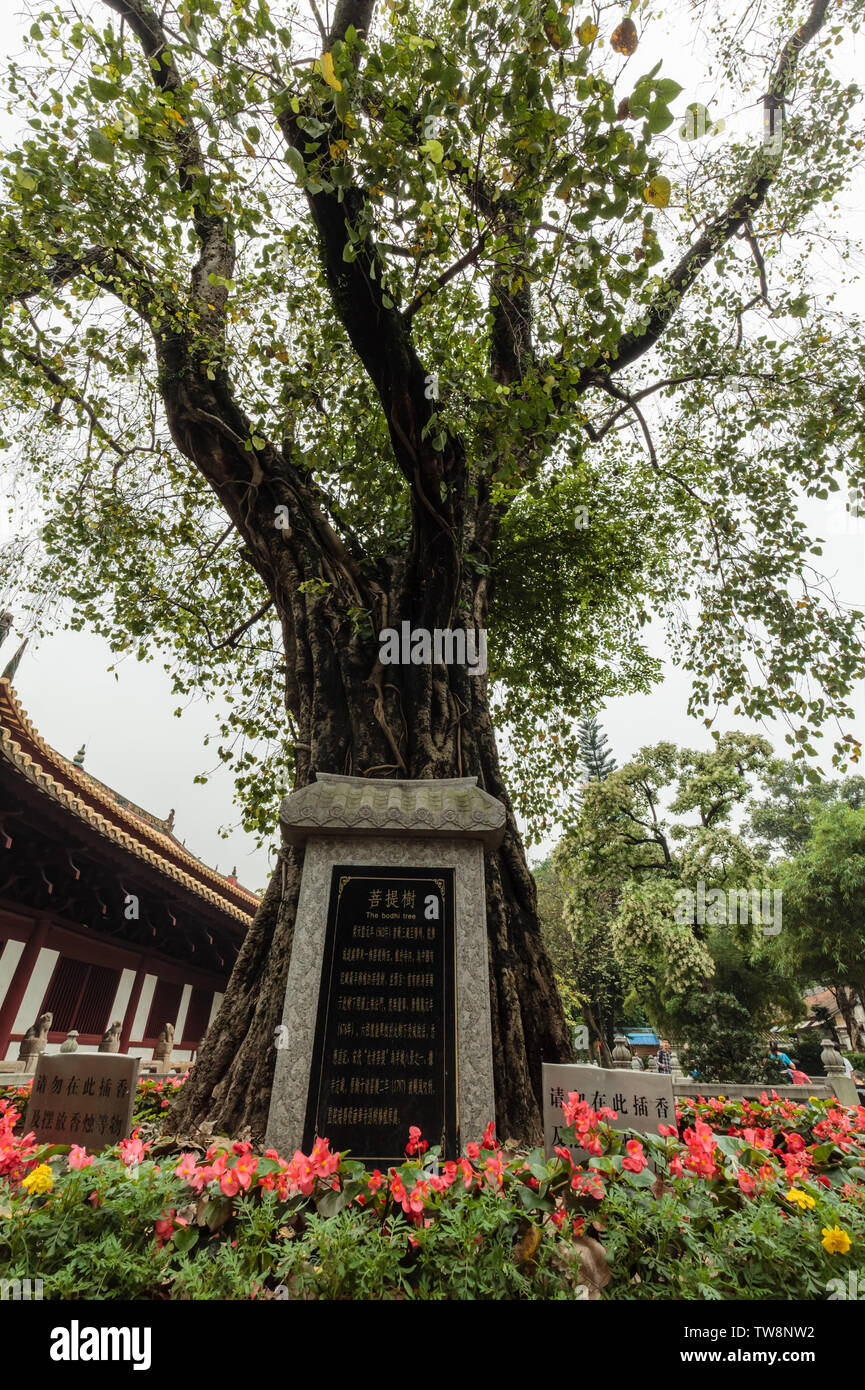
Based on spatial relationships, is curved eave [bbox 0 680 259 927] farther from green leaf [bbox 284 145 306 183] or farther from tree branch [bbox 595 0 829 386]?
tree branch [bbox 595 0 829 386]

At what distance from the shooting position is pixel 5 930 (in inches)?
346

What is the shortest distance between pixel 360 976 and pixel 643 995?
895 inches

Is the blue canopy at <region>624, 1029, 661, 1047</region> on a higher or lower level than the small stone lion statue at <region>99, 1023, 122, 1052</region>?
higher

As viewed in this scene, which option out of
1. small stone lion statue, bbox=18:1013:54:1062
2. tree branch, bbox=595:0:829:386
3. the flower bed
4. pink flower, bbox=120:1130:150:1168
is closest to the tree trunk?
pink flower, bbox=120:1130:150:1168

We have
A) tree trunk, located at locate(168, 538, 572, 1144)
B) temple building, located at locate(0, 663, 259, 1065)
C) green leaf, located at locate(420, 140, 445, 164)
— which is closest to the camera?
green leaf, located at locate(420, 140, 445, 164)

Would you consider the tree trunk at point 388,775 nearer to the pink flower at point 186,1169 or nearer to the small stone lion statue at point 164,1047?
the pink flower at point 186,1169

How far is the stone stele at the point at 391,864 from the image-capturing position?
319cm

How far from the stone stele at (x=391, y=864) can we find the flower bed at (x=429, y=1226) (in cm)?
93

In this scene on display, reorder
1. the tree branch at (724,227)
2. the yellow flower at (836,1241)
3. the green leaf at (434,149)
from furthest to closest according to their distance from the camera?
1. the tree branch at (724,227)
2. the green leaf at (434,149)
3. the yellow flower at (836,1241)

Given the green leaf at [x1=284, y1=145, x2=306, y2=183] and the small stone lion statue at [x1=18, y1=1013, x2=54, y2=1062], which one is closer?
the green leaf at [x1=284, y1=145, x2=306, y2=183]

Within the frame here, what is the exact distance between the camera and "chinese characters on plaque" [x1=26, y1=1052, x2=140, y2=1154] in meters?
3.17

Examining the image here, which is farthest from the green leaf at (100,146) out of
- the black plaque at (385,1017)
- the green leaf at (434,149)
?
the black plaque at (385,1017)

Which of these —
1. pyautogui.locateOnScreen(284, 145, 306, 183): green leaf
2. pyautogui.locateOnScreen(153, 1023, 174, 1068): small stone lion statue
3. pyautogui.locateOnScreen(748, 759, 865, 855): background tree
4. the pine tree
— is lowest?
pyautogui.locateOnScreen(153, 1023, 174, 1068): small stone lion statue

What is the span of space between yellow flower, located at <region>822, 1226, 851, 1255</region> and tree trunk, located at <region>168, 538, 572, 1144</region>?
203cm
